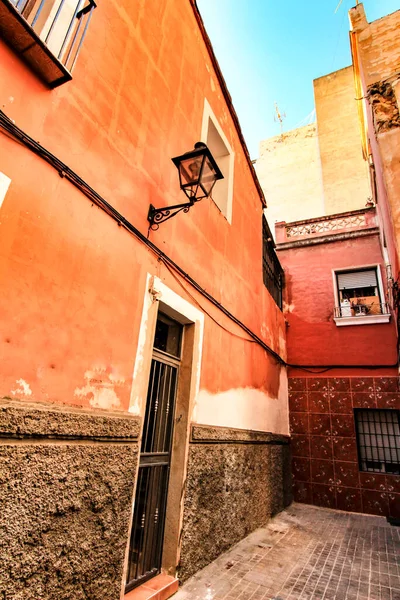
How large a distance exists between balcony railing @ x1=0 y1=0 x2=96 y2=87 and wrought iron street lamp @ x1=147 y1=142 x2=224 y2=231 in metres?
1.24

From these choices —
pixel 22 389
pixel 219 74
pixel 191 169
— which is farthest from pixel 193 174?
pixel 219 74

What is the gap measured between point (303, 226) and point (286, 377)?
4696mm

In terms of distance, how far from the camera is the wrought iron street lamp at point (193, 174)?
3279 millimetres

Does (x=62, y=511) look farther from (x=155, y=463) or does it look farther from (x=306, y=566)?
(x=306, y=566)

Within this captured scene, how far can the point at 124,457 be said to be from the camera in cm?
262

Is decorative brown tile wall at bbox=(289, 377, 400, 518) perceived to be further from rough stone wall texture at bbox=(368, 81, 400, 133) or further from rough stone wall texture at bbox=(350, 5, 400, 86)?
rough stone wall texture at bbox=(350, 5, 400, 86)

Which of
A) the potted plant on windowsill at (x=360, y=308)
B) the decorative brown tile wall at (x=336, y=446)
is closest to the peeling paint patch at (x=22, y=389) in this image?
the decorative brown tile wall at (x=336, y=446)

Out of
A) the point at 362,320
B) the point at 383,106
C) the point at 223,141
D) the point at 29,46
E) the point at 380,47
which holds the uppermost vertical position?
the point at 380,47

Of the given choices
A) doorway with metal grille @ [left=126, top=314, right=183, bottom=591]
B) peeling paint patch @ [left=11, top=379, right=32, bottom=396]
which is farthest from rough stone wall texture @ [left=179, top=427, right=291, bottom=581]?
peeling paint patch @ [left=11, top=379, right=32, bottom=396]

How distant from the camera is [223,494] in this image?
166 inches

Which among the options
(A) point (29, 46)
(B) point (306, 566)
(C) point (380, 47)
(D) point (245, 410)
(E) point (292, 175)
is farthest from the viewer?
(E) point (292, 175)

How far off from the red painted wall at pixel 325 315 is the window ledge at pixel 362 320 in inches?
4.0

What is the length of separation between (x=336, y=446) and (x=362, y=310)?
3.46 meters

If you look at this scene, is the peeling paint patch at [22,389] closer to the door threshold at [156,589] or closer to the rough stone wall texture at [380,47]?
the door threshold at [156,589]
